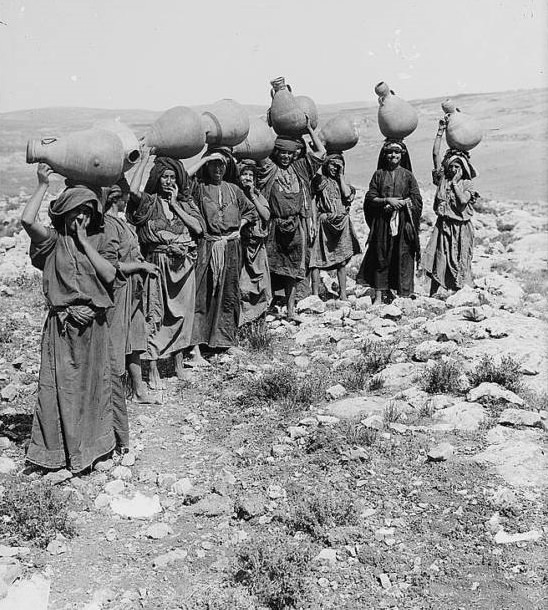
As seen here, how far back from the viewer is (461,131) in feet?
27.7

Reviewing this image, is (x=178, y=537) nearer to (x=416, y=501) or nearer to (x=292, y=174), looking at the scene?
(x=416, y=501)

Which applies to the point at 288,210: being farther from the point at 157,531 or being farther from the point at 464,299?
the point at 157,531

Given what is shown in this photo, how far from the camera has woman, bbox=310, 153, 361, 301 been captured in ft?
27.5

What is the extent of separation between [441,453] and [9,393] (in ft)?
10.6

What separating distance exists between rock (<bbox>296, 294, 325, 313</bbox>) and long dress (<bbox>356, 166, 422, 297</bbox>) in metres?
0.52

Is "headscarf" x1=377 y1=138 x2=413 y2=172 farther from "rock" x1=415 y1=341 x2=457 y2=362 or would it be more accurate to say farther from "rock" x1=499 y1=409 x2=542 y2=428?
"rock" x1=499 y1=409 x2=542 y2=428

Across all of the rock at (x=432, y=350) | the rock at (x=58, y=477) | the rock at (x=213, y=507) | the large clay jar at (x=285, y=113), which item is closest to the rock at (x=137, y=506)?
the rock at (x=213, y=507)

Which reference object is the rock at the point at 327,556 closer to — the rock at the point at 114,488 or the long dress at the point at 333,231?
the rock at the point at 114,488

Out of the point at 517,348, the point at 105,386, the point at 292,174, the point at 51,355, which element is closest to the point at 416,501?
the point at 105,386

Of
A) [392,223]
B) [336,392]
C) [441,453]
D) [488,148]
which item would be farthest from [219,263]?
[488,148]

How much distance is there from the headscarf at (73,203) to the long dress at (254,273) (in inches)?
116

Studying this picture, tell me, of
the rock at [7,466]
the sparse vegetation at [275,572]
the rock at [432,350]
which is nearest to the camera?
the sparse vegetation at [275,572]

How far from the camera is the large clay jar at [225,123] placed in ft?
21.5

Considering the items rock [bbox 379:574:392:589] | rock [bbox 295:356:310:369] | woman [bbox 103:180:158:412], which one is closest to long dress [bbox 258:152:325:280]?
rock [bbox 295:356:310:369]
